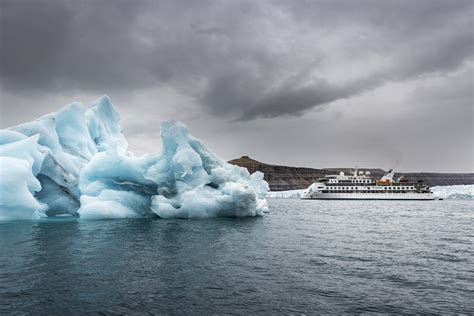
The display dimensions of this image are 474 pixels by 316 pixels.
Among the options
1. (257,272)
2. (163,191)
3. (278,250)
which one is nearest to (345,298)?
(257,272)

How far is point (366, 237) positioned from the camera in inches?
738

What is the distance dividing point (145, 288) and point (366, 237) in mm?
13494

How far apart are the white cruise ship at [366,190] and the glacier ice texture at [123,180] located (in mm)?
55348

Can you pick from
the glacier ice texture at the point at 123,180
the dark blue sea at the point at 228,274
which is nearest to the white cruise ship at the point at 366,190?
the glacier ice texture at the point at 123,180

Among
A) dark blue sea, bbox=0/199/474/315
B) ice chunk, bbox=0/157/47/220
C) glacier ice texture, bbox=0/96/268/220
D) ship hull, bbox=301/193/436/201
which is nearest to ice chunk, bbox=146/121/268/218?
glacier ice texture, bbox=0/96/268/220

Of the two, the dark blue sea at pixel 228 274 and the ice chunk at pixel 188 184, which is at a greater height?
the ice chunk at pixel 188 184

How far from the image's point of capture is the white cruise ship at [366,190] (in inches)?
3103

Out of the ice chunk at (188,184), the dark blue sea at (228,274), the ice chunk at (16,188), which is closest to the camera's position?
the dark blue sea at (228,274)

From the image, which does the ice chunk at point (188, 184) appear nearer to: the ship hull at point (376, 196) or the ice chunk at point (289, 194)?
the ship hull at point (376, 196)

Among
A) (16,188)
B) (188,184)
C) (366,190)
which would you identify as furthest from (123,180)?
(366,190)

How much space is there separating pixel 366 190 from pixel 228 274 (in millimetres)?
76614

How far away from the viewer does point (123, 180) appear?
89.3 ft

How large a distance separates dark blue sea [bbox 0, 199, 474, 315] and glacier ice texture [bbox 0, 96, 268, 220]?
6.37m

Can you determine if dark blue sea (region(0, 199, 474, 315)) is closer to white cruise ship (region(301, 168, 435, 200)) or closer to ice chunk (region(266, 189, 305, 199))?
white cruise ship (region(301, 168, 435, 200))
